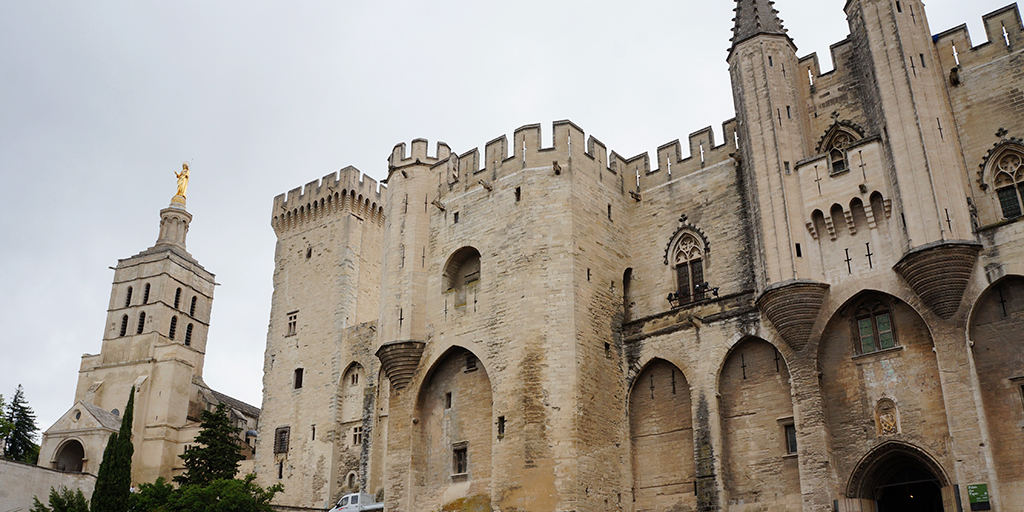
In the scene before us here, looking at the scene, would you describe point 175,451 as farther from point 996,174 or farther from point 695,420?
point 996,174

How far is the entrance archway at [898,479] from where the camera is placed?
17.8 meters

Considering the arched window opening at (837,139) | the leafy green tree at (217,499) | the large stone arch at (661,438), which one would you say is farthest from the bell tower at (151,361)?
the arched window opening at (837,139)

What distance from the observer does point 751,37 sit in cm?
2280

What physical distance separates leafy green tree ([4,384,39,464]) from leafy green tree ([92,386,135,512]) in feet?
90.6

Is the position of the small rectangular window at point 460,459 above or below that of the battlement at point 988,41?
below

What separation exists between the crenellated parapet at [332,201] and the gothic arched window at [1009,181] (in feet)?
79.8

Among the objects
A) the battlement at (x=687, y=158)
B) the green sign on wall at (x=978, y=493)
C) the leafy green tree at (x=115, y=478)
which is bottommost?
the green sign on wall at (x=978, y=493)

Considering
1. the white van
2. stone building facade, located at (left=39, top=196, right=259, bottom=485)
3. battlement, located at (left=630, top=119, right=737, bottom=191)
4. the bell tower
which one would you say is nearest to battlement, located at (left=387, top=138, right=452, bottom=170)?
battlement, located at (left=630, top=119, right=737, bottom=191)

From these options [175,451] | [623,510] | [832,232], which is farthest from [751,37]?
[175,451]

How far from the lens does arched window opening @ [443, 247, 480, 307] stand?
24.7 meters

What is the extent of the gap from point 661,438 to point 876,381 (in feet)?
18.6

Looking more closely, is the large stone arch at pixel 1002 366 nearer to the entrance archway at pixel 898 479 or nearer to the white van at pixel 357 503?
the entrance archway at pixel 898 479

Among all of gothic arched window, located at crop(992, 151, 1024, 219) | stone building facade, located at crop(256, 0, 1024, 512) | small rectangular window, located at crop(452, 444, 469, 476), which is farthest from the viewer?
small rectangular window, located at crop(452, 444, 469, 476)

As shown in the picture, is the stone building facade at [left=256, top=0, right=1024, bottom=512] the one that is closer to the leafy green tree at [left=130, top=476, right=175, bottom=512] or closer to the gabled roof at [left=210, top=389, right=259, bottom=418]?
the leafy green tree at [left=130, top=476, right=175, bottom=512]
